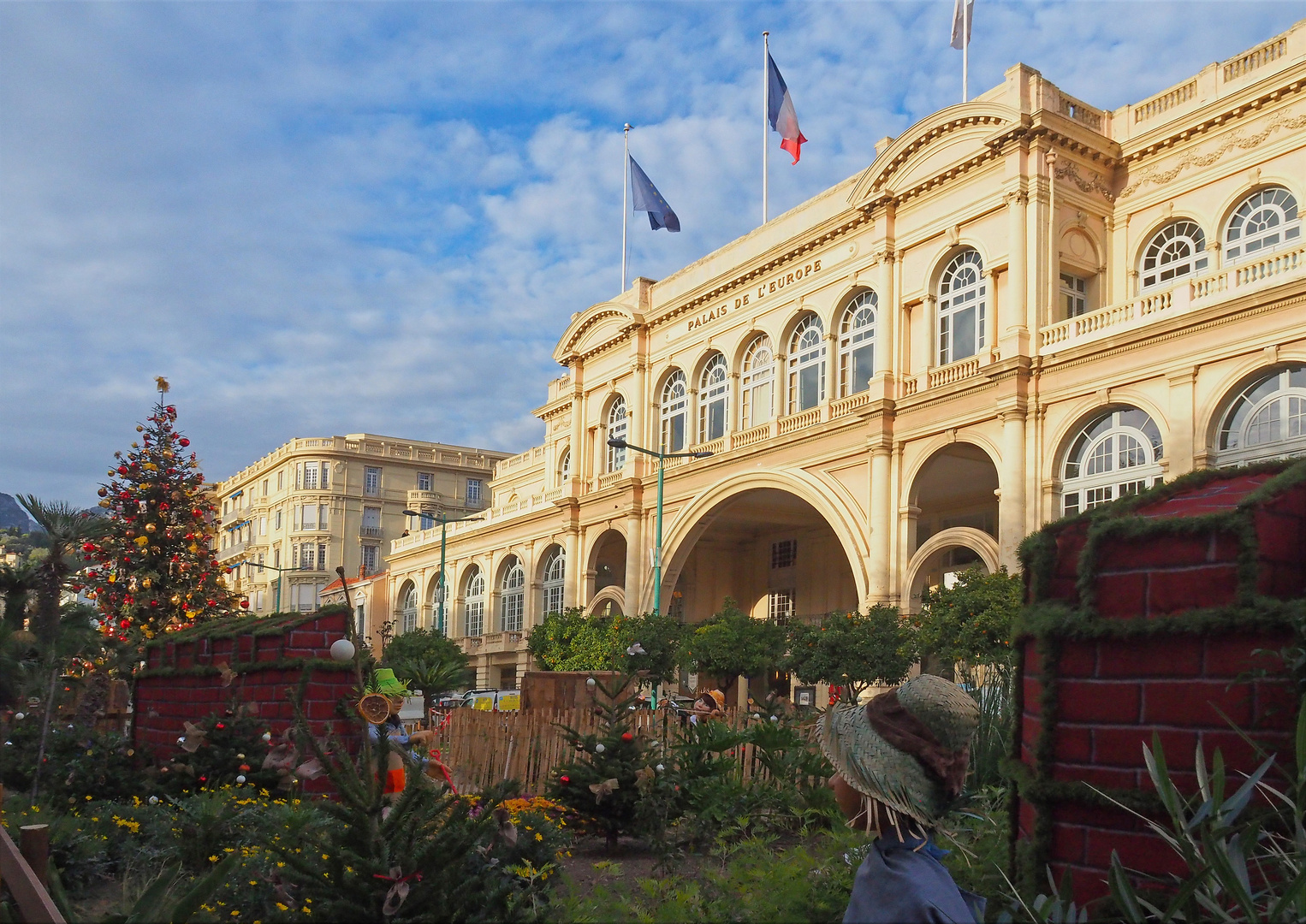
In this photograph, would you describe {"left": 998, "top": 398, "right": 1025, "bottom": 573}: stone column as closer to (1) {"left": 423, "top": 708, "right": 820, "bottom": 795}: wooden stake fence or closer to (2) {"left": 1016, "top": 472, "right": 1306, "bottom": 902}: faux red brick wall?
(1) {"left": 423, "top": 708, "right": 820, "bottom": 795}: wooden stake fence

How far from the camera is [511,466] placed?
65750 mm

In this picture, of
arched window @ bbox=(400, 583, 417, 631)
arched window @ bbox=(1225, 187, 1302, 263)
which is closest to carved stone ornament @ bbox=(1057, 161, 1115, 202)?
arched window @ bbox=(1225, 187, 1302, 263)

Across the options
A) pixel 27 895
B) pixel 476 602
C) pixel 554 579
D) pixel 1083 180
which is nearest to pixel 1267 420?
pixel 1083 180

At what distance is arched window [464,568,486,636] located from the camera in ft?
183

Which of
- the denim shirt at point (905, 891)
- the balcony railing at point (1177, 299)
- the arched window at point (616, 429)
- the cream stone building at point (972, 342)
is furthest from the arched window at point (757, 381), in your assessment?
the denim shirt at point (905, 891)

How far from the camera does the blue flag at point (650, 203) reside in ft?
129

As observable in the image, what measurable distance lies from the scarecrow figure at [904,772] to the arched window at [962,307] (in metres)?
27.3

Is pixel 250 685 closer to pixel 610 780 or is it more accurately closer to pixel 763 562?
pixel 610 780

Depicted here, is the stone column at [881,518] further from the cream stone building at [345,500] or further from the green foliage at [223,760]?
the cream stone building at [345,500]

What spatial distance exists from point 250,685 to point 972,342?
23903mm

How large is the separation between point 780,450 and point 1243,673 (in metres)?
31.9

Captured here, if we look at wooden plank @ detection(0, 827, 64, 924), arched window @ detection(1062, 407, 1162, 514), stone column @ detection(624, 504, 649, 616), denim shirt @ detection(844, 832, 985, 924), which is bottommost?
wooden plank @ detection(0, 827, 64, 924)

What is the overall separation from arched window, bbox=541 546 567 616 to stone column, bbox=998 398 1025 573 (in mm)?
23863

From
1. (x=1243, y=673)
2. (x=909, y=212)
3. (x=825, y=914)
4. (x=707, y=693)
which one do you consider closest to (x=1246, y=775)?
(x=1243, y=673)
